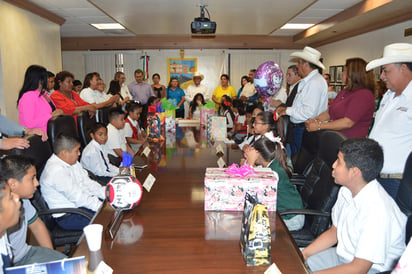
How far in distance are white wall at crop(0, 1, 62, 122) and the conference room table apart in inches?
135

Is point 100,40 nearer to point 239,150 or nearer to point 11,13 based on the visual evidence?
point 11,13

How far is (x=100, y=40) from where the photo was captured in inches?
355

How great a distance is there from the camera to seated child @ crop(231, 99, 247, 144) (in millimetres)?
4228

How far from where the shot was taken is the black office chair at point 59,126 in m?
2.57

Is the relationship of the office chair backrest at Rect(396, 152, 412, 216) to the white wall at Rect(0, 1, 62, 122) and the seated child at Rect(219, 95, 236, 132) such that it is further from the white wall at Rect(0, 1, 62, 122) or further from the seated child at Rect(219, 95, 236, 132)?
the white wall at Rect(0, 1, 62, 122)

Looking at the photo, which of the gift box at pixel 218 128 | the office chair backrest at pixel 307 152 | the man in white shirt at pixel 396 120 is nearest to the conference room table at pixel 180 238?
the office chair backrest at pixel 307 152

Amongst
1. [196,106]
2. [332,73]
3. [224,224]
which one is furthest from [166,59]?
[224,224]

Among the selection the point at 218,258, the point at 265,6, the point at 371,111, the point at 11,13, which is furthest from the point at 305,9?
the point at 218,258

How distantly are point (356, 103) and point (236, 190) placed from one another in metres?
1.47

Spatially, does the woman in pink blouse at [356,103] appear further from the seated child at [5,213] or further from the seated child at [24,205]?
the seated child at [5,213]

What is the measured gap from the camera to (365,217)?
1.32 m

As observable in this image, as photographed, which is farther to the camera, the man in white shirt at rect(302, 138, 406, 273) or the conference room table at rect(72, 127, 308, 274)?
the man in white shirt at rect(302, 138, 406, 273)

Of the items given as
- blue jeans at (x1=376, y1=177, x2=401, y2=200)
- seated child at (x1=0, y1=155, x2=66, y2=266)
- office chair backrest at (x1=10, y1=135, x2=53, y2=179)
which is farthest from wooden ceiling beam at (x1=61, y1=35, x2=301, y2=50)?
seated child at (x1=0, y1=155, x2=66, y2=266)

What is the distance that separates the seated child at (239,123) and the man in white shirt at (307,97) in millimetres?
989
